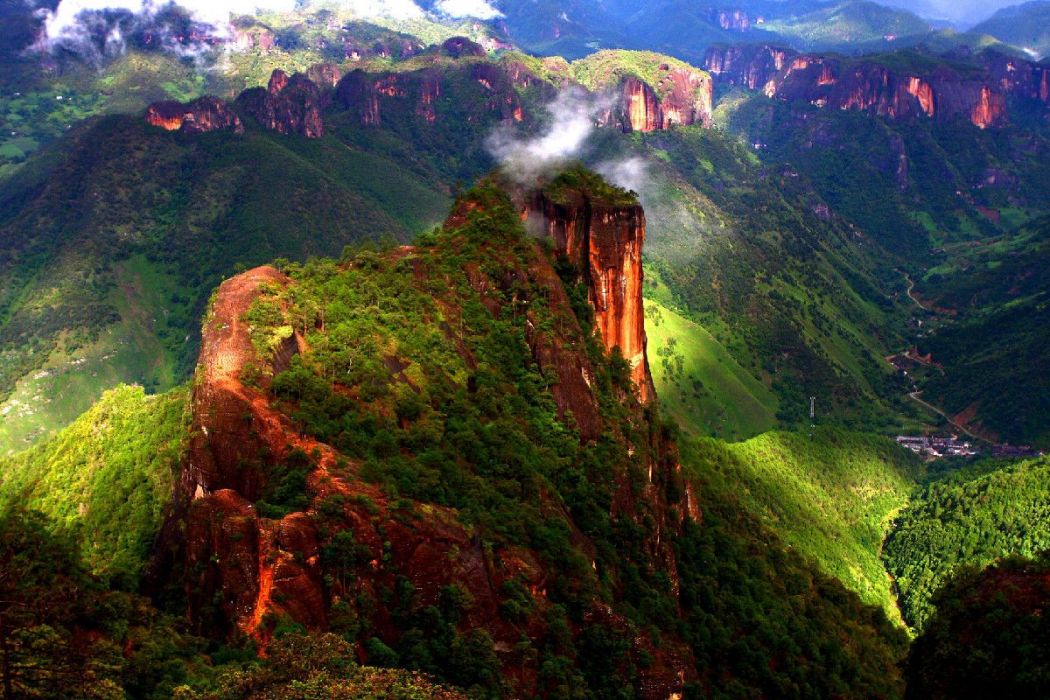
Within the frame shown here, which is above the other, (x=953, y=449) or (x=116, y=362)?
(x=116, y=362)

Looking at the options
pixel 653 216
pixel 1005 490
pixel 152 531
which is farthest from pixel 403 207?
pixel 152 531

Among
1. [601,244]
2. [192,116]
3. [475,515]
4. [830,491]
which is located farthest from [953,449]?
[192,116]

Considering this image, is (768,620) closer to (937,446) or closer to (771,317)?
(937,446)

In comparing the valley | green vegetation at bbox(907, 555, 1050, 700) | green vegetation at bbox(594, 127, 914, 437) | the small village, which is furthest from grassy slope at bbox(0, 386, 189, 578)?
the small village

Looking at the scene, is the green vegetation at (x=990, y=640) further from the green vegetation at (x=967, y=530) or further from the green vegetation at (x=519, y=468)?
the green vegetation at (x=967, y=530)

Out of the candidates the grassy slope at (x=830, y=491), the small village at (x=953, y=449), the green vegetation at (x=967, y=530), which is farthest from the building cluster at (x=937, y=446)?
the green vegetation at (x=967, y=530)

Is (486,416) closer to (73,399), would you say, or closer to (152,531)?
(152,531)

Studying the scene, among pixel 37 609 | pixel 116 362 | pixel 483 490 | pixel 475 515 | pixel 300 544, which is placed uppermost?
pixel 37 609
